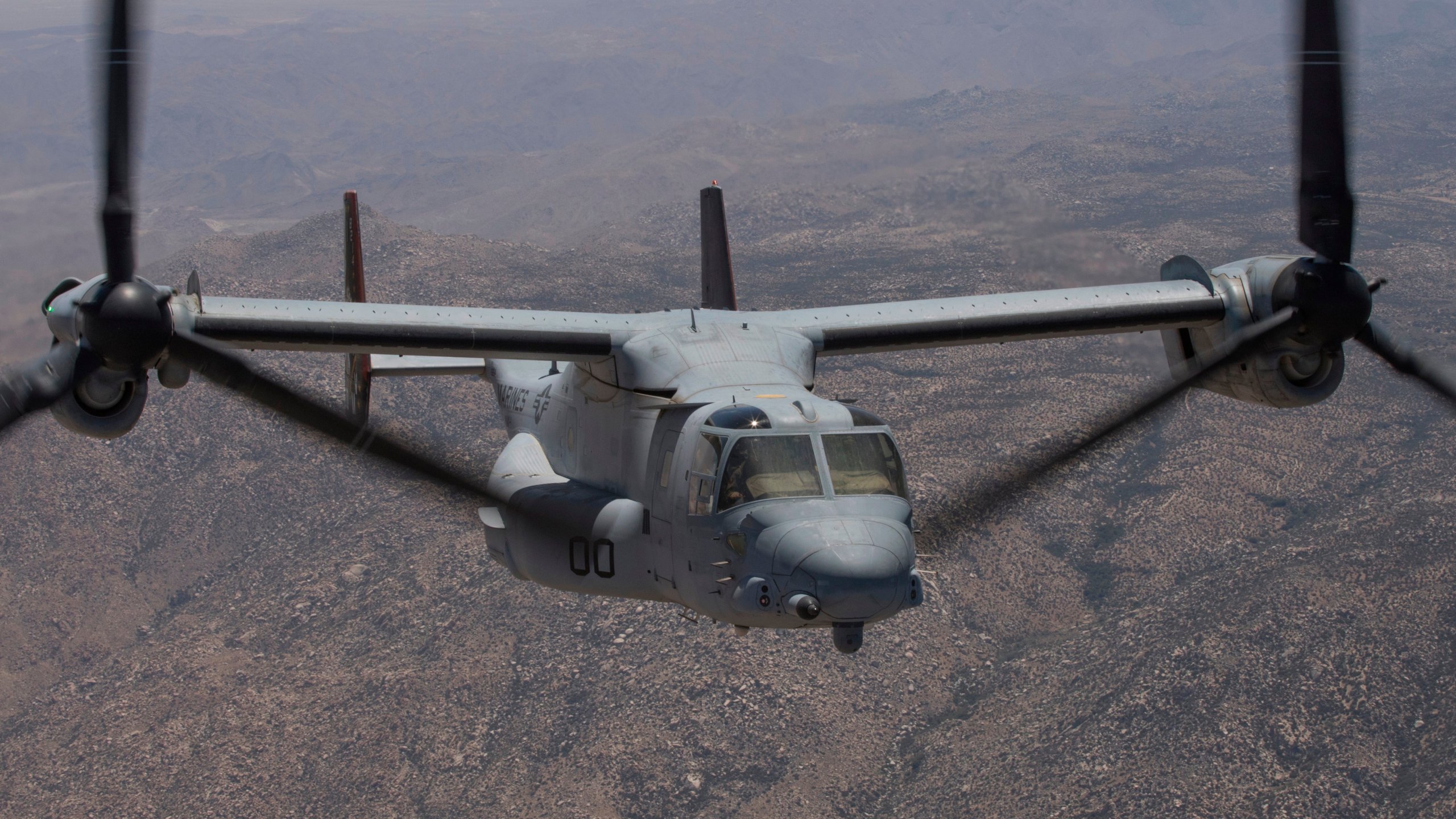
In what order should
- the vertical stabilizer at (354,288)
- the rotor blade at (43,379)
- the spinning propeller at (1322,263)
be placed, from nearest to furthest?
the rotor blade at (43,379) < the spinning propeller at (1322,263) < the vertical stabilizer at (354,288)

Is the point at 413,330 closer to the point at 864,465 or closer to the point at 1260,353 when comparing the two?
the point at 864,465

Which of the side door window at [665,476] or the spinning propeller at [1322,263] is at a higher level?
the spinning propeller at [1322,263]

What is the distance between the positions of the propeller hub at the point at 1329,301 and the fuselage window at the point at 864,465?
29.0 feet

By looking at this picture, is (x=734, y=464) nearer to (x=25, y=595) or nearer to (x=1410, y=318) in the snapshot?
(x=25, y=595)

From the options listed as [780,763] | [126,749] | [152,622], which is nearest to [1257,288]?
[780,763]

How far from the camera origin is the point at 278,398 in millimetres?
19016

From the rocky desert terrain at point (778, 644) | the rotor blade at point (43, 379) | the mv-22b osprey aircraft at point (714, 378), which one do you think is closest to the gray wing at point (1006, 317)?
the mv-22b osprey aircraft at point (714, 378)

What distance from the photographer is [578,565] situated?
68.0 feet

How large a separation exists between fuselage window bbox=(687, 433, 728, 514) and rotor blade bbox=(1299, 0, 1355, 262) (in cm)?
1140

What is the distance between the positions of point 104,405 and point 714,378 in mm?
9774

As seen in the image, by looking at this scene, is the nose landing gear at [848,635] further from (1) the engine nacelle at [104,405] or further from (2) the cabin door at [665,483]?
(1) the engine nacelle at [104,405]

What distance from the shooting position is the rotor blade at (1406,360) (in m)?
21.6

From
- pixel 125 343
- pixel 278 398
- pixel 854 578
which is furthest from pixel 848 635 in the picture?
pixel 125 343

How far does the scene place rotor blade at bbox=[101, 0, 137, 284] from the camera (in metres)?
18.4
